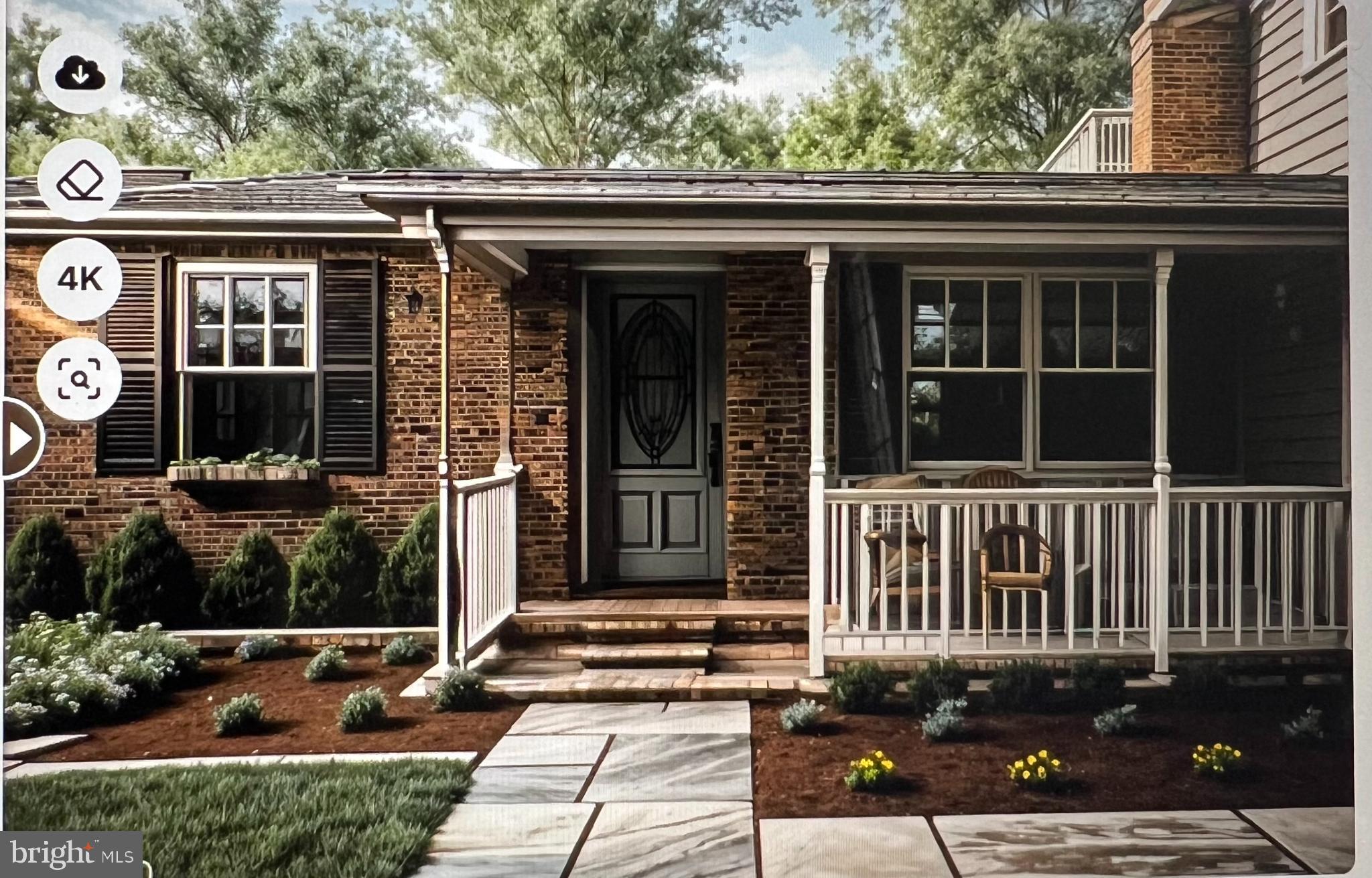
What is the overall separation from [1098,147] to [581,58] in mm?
1834

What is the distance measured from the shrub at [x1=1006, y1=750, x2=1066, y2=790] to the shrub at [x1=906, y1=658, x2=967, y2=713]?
1.21ft

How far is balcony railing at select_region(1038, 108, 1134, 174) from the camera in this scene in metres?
2.88

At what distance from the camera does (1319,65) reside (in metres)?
2.82

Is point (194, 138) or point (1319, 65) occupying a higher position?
point (1319, 65)

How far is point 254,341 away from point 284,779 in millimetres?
1518

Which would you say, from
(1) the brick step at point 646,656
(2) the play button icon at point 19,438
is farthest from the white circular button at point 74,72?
(1) the brick step at point 646,656

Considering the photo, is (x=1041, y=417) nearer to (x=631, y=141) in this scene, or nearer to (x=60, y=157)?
(x=631, y=141)

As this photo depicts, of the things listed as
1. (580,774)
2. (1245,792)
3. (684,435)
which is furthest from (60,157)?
Result: (1245,792)

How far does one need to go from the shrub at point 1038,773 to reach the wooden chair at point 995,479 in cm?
145

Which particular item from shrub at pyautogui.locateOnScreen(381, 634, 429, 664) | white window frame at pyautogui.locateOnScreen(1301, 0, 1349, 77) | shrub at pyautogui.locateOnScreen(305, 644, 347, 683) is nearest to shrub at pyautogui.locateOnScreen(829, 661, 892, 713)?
shrub at pyautogui.locateOnScreen(381, 634, 429, 664)

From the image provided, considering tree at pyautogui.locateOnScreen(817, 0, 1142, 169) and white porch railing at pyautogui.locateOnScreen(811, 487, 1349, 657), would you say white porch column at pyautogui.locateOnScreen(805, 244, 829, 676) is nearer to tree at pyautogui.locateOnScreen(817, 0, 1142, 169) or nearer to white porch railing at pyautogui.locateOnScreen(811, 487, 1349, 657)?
white porch railing at pyautogui.locateOnScreen(811, 487, 1349, 657)

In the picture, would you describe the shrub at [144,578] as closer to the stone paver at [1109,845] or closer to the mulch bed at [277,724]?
the mulch bed at [277,724]

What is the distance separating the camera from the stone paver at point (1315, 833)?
2.74 m

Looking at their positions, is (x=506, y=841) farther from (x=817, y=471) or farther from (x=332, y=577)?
(x=817, y=471)
